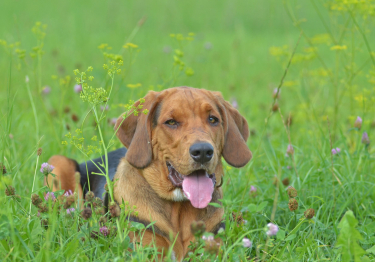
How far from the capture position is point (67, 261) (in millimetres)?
2623

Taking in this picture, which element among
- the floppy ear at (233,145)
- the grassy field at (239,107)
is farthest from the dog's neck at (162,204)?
the floppy ear at (233,145)

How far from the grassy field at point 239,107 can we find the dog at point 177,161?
0.23m

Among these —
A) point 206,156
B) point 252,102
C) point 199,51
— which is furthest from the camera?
point 199,51

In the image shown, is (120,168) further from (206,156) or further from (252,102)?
(252,102)

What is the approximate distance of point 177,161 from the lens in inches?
129

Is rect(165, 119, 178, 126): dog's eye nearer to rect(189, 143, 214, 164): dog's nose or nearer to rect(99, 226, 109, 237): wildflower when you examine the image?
rect(189, 143, 214, 164): dog's nose

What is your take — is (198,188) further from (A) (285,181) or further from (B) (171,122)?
(A) (285,181)

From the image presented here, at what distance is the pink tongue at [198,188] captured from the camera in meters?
3.25

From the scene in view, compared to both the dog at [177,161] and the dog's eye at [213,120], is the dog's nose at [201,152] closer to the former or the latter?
the dog at [177,161]

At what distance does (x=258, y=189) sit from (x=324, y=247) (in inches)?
41.9

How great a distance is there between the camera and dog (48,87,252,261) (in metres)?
3.26

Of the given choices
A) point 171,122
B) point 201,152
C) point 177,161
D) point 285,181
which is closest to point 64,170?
point 171,122

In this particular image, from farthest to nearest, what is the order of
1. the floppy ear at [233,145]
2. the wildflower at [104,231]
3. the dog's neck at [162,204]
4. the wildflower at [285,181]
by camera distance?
1. the wildflower at [285,181]
2. the floppy ear at [233,145]
3. the dog's neck at [162,204]
4. the wildflower at [104,231]

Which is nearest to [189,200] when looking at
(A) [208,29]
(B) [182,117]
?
(B) [182,117]
